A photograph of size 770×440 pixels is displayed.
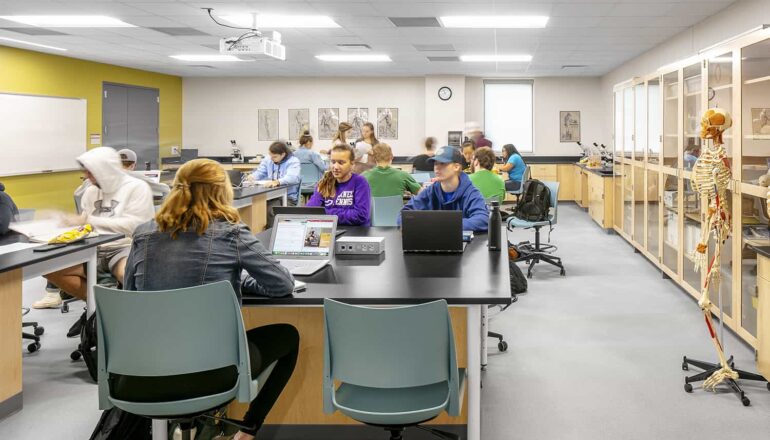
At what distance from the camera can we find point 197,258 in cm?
235

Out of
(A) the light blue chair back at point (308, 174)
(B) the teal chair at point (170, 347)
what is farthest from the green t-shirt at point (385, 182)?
(B) the teal chair at point (170, 347)

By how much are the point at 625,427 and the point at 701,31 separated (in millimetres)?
5553

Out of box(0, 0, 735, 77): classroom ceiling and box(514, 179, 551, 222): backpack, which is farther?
box(514, 179, 551, 222): backpack

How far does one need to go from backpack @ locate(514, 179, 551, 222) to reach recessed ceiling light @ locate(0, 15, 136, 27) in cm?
485

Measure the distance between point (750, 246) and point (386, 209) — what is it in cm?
279

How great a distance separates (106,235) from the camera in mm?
4254

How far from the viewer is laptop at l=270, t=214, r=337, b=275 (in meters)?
3.12

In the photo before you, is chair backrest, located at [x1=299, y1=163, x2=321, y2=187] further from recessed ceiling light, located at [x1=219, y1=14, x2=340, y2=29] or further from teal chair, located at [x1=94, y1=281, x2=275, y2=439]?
teal chair, located at [x1=94, y1=281, x2=275, y2=439]

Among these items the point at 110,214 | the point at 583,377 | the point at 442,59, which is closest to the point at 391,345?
the point at 583,377

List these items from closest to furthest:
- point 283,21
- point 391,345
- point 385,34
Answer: point 391,345 < point 283,21 < point 385,34

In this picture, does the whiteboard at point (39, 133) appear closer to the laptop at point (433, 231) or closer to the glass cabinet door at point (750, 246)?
the laptop at point (433, 231)

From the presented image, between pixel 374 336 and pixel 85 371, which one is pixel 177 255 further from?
pixel 85 371

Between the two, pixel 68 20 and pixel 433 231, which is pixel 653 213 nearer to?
pixel 433 231

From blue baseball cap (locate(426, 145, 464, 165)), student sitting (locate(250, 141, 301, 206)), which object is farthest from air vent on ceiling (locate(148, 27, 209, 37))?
blue baseball cap (locate(426, 145, 464, 165))
